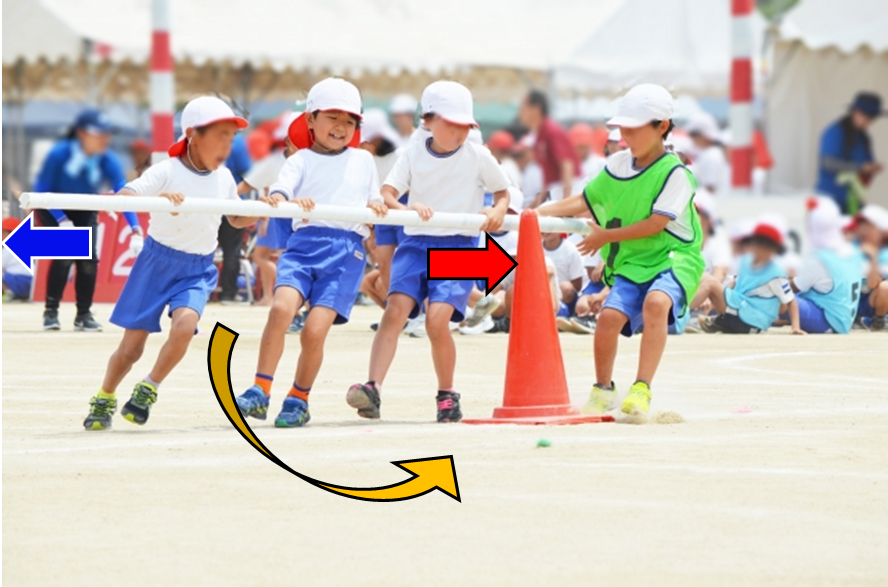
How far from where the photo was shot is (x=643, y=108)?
820cm

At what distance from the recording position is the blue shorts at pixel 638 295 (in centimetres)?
814

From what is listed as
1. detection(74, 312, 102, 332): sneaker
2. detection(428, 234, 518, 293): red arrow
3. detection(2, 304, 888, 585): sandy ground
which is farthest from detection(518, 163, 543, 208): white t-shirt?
detection(428, 234, 518, 293): red arrow

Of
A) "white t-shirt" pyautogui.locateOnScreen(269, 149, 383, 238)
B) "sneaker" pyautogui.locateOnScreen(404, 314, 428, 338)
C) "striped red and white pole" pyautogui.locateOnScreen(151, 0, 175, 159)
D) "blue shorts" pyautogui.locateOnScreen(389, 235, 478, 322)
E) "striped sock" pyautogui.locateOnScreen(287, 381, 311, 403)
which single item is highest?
"striped red and white pole" pyautogui.locateOnScreen(151, 0, 175, 159)

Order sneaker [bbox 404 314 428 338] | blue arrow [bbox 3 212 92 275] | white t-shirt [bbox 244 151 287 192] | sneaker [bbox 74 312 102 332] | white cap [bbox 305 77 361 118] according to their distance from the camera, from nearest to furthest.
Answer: blue arrow [bbox 3 212 92 275] → white cap [bbox 305 77 361 118] → sneaker [bbox 404 314 428 338] → sneaker [bbox 74 312 102 332] → white t-shirt [bbox 244 151 287 192]

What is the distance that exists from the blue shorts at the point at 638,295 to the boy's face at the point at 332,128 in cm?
148

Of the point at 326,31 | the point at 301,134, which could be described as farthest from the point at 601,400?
the point at 326,31

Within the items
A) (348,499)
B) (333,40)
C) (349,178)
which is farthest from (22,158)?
(348,499)

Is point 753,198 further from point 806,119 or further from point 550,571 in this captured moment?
point 550,571

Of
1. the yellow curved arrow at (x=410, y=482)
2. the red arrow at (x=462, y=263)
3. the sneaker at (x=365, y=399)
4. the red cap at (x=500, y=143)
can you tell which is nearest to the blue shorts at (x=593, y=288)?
the red arrow at (x=462, y=263)

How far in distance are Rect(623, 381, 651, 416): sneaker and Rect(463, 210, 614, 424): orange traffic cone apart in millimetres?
111

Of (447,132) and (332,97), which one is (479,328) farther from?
(332,97)

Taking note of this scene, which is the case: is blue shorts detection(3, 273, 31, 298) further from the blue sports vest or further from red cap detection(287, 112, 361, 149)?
red cap detection(287, 112, 361, 149)

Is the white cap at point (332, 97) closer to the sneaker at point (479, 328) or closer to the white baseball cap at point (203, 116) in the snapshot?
the white baseball cap at point (203, 116)

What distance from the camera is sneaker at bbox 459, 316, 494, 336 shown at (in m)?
13.3
